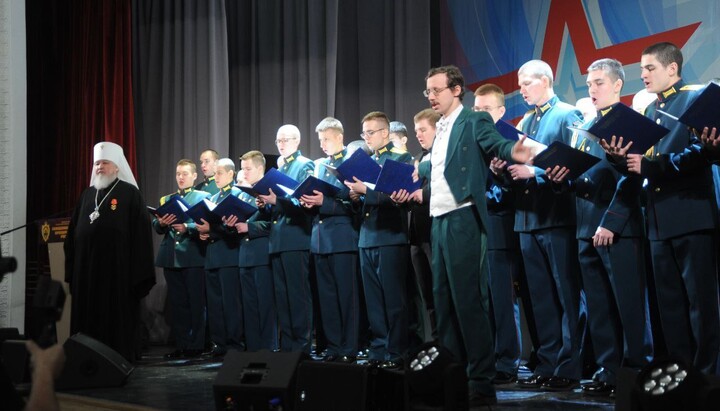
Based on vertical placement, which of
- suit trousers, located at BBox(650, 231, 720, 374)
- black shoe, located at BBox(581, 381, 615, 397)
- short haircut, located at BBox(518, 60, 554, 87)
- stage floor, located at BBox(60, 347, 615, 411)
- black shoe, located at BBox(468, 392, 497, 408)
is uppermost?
short haircut, located at BBox(518, 60, 554, 87)

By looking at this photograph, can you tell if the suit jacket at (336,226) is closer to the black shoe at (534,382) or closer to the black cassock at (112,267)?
the black cassock at (112,267)

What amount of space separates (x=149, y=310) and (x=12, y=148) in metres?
2.10

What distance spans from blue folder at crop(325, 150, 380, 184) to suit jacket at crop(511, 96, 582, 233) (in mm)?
845

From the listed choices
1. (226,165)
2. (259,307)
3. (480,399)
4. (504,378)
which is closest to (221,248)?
(259,307)

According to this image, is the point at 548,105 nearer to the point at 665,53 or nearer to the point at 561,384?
the point at 665,53

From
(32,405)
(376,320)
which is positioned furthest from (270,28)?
(32,405)

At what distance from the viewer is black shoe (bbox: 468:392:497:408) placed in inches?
143

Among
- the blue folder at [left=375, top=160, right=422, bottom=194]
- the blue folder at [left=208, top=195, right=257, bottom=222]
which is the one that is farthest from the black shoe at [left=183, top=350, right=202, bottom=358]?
the blue folder at [left=375, top=160, right=422, bottom=194]

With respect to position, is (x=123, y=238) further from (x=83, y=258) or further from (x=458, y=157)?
(x=458, y=157)

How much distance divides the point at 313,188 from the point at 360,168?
1.90ft

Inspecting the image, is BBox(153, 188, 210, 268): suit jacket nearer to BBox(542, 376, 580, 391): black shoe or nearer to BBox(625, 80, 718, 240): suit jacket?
BBox(542, 376, 580, 391): black shoe

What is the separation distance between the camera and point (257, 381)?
3.24 metres

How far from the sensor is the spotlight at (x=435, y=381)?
10.0 feet

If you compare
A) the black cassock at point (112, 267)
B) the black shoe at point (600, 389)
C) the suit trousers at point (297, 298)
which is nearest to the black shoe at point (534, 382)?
the black shoe at point (600, 389)
